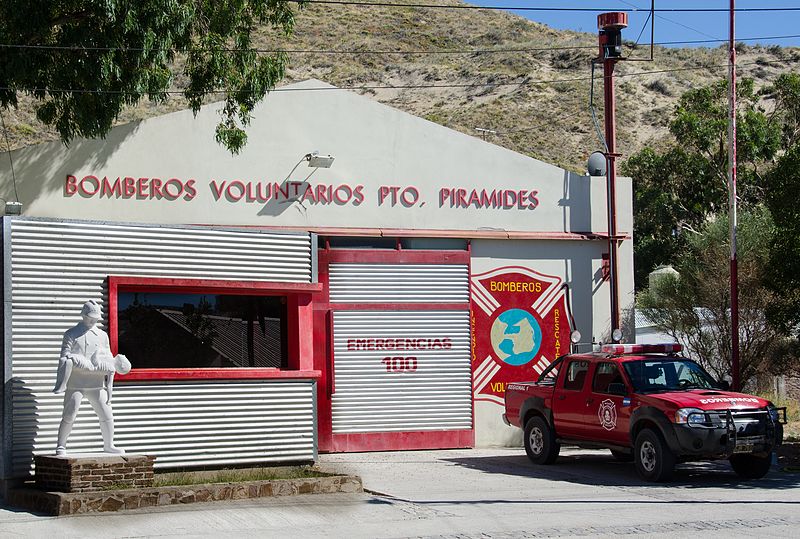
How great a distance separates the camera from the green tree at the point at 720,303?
2452 centimetres

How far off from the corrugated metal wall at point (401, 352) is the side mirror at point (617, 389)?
4.25 metres

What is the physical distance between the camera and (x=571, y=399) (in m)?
16.9

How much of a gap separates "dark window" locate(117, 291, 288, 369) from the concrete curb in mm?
2940

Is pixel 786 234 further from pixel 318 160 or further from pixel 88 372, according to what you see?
pixel 88 372

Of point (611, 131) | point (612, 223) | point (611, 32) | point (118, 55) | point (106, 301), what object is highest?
point (611, 32)

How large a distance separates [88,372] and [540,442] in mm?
7743

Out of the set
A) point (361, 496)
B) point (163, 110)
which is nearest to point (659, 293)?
point (361, 496)

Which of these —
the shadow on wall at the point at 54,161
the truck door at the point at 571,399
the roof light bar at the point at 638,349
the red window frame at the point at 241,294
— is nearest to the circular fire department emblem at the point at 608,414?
the truck door at the point at 571,399

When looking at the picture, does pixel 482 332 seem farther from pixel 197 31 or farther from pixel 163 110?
pixel 163 110

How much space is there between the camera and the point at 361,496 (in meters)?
13.5

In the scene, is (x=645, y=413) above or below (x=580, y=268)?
below

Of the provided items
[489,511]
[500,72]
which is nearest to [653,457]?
[489,511]

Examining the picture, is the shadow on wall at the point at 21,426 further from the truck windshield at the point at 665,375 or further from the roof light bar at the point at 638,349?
the roof light bar at the point at 638,349

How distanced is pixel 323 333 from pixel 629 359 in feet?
17.8
